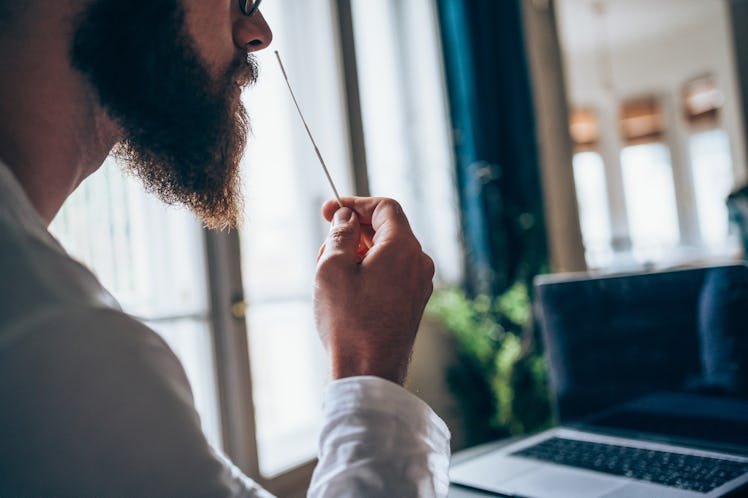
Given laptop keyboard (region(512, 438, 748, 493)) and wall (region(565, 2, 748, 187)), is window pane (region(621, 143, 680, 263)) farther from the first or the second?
laptop keyboard (region(512, 438, 748, 493))

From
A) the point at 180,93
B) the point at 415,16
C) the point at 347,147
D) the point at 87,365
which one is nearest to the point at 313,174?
the point at 347,147

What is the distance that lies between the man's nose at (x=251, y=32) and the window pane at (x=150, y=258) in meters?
0.99

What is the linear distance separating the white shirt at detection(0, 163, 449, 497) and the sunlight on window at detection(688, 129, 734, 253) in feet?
23.9

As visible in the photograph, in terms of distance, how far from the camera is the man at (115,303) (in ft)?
1.43

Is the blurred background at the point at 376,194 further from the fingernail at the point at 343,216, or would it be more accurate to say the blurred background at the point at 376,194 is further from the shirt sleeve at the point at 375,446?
the shirt sleeve at the point at 375,446

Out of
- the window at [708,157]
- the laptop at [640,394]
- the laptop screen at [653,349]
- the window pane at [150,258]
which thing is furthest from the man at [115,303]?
the window at [708,157]

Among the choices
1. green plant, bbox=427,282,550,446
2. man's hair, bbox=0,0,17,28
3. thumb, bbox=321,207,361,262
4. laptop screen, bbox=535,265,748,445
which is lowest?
green plant, bbox=427,282,550,446

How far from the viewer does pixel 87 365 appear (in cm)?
44

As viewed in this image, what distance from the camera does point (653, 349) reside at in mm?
1076

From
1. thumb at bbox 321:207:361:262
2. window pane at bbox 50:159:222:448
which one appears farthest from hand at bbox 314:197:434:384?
window pane at bbox 50:159:222:448

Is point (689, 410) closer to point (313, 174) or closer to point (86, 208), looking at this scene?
point (86, 208)

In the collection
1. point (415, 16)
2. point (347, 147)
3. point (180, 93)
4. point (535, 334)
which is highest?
point (415, 16)

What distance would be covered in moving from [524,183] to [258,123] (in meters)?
1.60

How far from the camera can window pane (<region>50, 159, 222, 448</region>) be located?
176 centimetres
